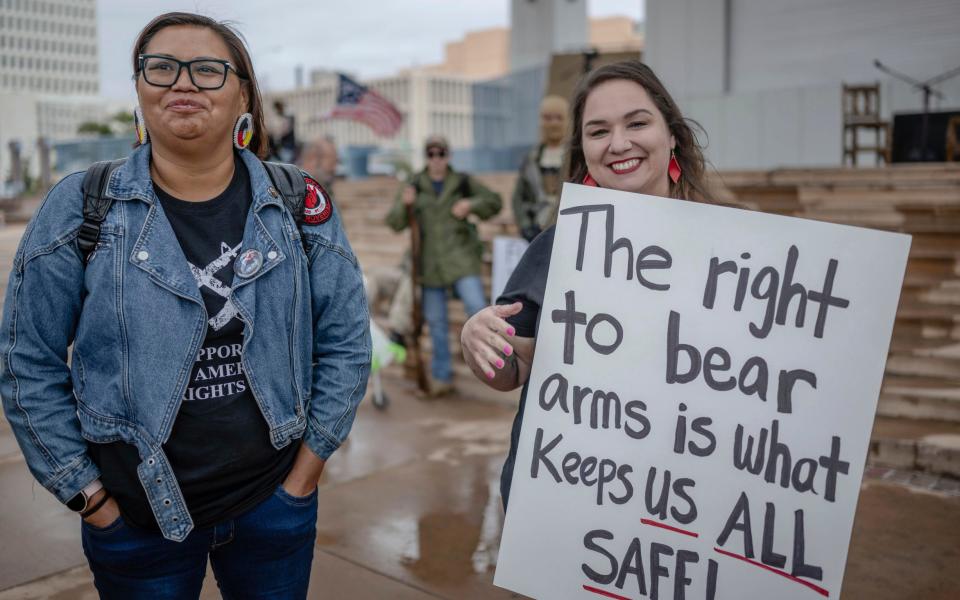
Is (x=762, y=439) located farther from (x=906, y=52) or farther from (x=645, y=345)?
(x=906, y=52)

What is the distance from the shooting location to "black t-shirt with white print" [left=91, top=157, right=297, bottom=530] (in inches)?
68.1

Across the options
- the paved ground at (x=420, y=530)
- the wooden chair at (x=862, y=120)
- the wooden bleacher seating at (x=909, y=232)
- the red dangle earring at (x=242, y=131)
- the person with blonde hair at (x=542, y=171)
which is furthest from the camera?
the wooden chair at (x=862, y=120)

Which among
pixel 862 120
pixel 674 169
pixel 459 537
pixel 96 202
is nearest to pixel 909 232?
pixel 862 120

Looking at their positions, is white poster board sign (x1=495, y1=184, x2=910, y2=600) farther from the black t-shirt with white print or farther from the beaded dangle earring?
the beaded dangle earring

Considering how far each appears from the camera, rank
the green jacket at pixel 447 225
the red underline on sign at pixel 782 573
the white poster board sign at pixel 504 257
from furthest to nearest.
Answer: the white poster board sign at pixel 504 257 < the green jacket at pixel 447 225 < the red underline on sign at pixel 782 573

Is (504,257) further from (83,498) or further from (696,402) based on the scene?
(83,498)

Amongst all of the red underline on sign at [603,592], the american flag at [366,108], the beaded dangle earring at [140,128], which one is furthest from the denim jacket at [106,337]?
the american flag at [366,108]

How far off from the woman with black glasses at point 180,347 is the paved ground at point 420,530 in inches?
51.0

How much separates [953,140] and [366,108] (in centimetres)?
1096

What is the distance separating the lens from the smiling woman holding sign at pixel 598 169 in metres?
1.89

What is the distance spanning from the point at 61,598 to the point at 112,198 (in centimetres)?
218

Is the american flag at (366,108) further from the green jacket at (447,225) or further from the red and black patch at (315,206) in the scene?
the red and black patch at (315,206)

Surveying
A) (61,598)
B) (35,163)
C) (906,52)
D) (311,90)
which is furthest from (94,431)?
(311,90)

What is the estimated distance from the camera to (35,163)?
44031 mm
